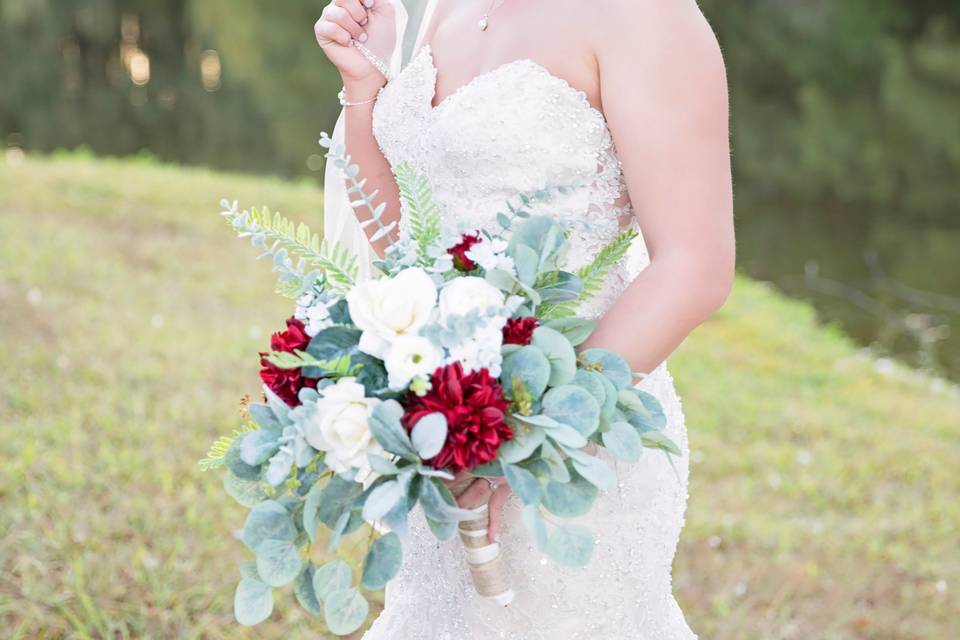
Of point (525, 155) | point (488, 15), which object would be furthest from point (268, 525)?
point (488, 15)

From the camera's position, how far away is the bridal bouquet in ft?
4.91

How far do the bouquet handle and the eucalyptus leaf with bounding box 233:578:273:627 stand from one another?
12.2 inches

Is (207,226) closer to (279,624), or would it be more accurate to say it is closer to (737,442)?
(737,442)

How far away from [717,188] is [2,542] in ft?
8.72

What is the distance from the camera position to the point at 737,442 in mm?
5609

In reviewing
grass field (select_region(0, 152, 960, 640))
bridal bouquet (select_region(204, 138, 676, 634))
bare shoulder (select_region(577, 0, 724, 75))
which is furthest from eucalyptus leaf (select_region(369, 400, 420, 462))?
grass field (select_region(0, 152, 960, 640))

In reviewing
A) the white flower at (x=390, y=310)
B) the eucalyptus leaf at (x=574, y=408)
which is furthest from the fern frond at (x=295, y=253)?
the eucalyptus leaf at (x=574, y=408)

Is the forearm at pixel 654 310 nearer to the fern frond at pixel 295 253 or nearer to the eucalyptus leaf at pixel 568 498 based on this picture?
the eucalyptus leaf at pixel 568 498

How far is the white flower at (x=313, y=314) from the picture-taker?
160 centimetres

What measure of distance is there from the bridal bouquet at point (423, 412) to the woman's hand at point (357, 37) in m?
0.75

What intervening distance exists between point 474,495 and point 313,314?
356mm

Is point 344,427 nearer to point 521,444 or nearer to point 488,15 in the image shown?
point 521,444

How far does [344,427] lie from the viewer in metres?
1.48

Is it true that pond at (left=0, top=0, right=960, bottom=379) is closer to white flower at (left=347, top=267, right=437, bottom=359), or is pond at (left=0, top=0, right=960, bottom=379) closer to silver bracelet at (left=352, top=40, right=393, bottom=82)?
silver bracelet at (left=352, top=40, right=393, bottom=82)
